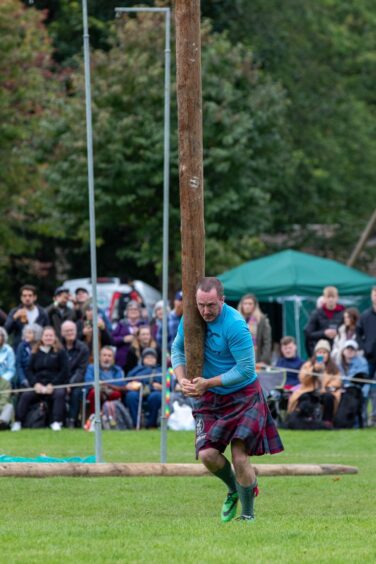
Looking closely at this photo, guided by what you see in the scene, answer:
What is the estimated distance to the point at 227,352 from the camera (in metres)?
7.71

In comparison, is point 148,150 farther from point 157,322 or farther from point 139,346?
point 139,346

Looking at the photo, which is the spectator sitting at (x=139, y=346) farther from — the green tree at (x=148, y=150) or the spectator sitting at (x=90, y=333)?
the green tree at (x=148, y=150)

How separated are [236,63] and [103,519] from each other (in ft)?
68.7

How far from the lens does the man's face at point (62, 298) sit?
16.7 metres

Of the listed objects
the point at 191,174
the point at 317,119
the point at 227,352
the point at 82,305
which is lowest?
the point at 82,305

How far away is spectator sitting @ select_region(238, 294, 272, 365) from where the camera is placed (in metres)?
15.4

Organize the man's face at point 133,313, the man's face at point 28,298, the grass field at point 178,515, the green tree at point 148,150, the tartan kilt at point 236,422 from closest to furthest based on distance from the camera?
the grass field at point 178,515, the tartan kilt at point 236,422, the man's face at point 28,298, the man's face at point 133,313, the green tree at point 148,150

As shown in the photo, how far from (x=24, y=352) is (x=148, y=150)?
38.0ft

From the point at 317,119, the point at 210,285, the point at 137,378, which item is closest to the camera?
the point at 210,285

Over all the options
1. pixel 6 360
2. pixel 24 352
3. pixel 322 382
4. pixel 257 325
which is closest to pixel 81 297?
pixel 24 352

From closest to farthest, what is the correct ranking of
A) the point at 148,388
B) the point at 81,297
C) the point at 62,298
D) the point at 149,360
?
the point at 148,388 < the point at 149,360 < the point at 62,298 < the point at 81,297

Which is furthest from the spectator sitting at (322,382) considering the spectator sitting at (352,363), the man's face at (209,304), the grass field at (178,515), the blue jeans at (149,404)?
the man's face at (209,304)

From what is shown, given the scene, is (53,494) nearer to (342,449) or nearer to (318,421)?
(342,449)

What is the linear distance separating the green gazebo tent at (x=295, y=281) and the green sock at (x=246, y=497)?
525 inches
